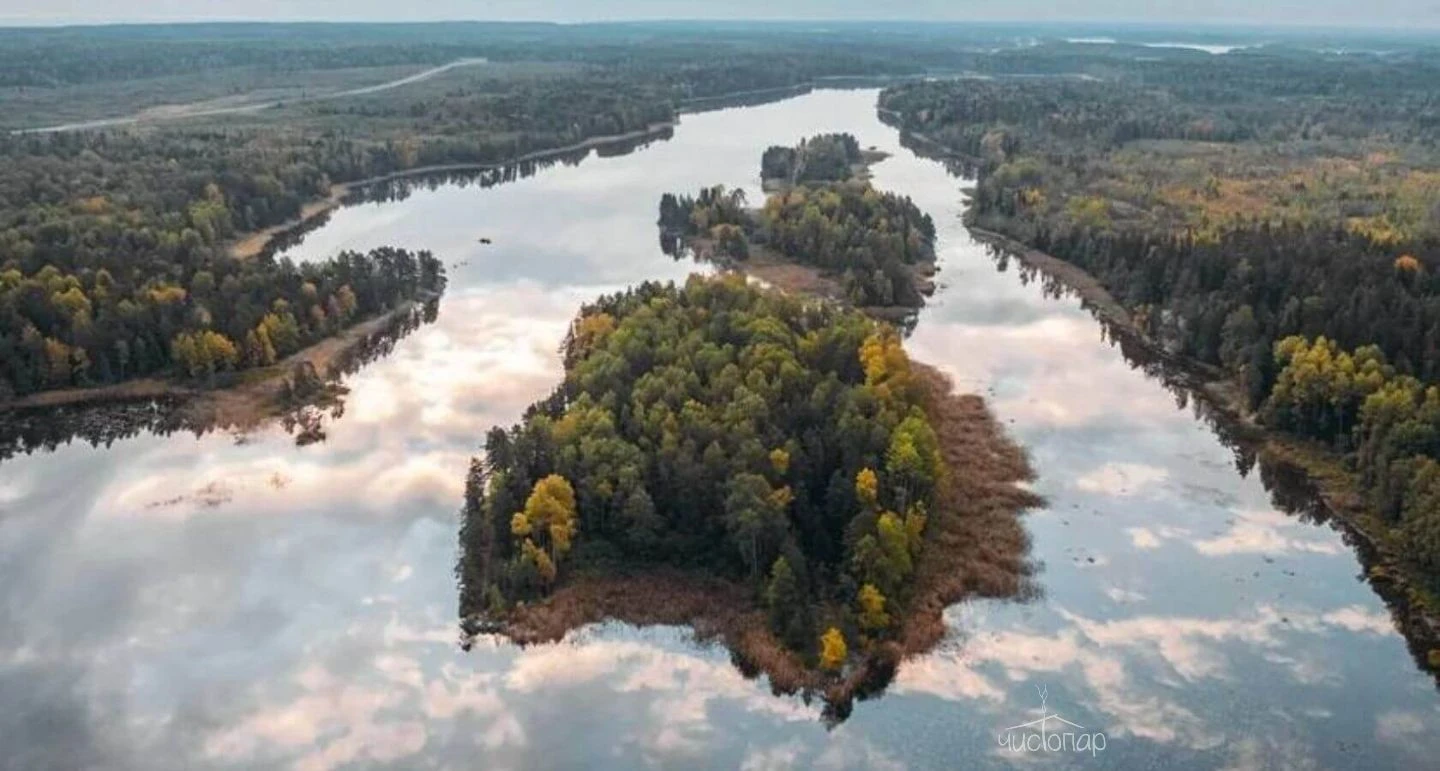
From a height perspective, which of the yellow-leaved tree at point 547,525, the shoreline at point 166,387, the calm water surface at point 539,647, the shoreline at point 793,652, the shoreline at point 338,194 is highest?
the yellow-leaved tree at point 547,525

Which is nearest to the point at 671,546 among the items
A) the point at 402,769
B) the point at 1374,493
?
the point at 402,769

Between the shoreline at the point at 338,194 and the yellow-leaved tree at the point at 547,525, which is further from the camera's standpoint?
the shoreline at the point at 338,194

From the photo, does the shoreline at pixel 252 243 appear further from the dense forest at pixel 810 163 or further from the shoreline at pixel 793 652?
the dense forest at pixel 810 163

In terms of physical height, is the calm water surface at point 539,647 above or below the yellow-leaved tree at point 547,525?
below

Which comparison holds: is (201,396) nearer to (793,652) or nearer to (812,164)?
(793,652)

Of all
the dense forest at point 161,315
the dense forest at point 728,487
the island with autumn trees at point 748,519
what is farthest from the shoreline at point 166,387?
the dense forest at point 728,487

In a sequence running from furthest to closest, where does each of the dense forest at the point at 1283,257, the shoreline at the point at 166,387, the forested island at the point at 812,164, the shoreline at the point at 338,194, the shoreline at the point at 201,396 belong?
the forested island at the point at 812,164
the shoreline at the point at 338,194
the shoreline at the point at 166,387
the shoreline at the point at 201,396
the dense forest at the point at 1283,257
